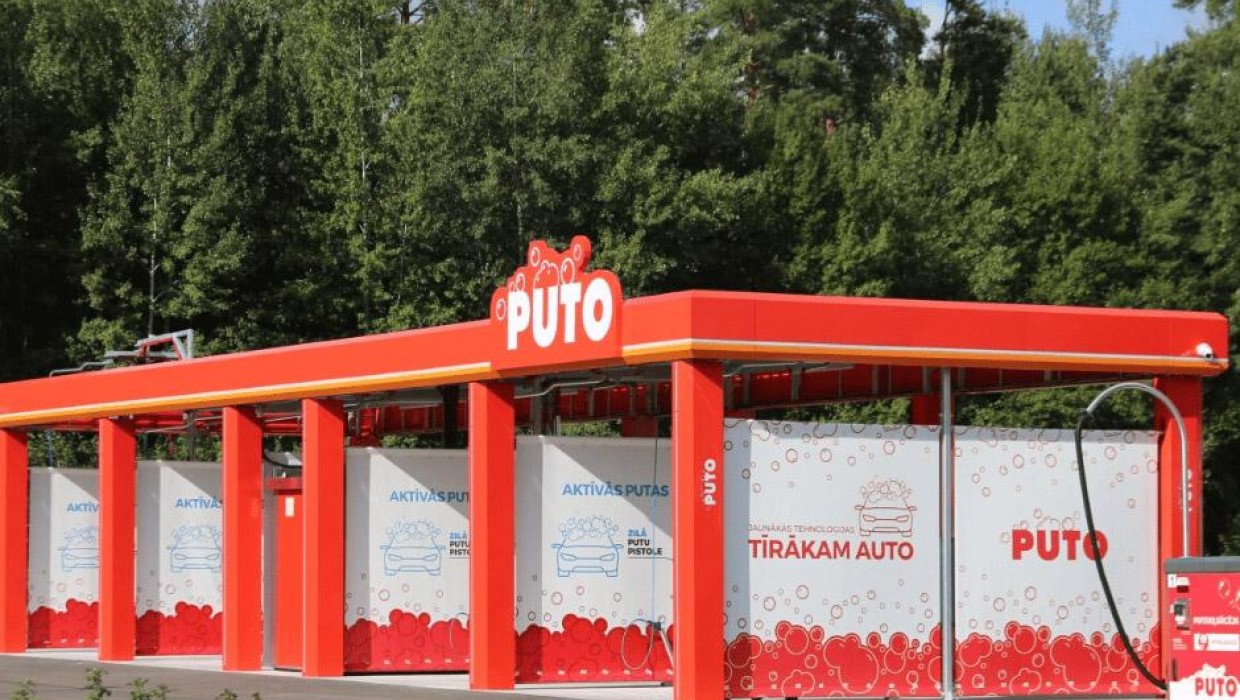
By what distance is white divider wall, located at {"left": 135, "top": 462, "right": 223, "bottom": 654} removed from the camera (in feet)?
101

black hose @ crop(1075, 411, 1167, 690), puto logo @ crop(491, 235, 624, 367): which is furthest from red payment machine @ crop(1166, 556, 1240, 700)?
puto logo @ crop(491, 235, 624, 367)

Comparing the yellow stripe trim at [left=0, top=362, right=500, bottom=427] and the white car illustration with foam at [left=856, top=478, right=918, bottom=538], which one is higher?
the yellow stripe trim at [left=0, top=362, right=500, bottom=427]

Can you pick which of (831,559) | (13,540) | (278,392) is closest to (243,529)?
(278,392)

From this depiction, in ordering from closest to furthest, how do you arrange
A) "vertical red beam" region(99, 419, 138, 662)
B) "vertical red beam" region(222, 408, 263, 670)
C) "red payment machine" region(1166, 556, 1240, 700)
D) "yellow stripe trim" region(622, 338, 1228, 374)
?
"red payment machine" region(1166, 556, 1240, 700)
"yellow stripe trim" region(622, 338, 1228, 374)
"vertical red beam" region(222, 408, 263, 670)
"vertical red beam" region(99, 419, 138, 662)

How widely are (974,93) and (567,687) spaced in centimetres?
5425

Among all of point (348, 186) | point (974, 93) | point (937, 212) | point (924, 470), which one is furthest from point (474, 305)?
point (924, 470)

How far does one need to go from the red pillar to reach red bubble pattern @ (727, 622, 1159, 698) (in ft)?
53.8

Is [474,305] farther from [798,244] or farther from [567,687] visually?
[567,687]

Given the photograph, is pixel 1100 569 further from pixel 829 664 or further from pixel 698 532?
pixel 698 532

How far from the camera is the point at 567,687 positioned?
23.5m

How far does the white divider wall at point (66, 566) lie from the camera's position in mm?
33469

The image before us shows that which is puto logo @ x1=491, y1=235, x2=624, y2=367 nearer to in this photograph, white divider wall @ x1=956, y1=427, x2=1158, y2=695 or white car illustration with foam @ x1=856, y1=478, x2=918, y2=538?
white car illustration with foam @ x1=856, y1=478, x2=918, y2=538


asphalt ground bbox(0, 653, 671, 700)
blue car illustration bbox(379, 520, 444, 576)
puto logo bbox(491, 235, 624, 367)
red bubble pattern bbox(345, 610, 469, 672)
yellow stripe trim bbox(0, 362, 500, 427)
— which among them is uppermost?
puto logo bbox(491, 235, 624, 367)

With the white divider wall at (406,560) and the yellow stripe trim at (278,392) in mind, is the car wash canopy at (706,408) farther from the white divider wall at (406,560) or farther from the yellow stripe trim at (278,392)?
the white divider wall at (406,560)
